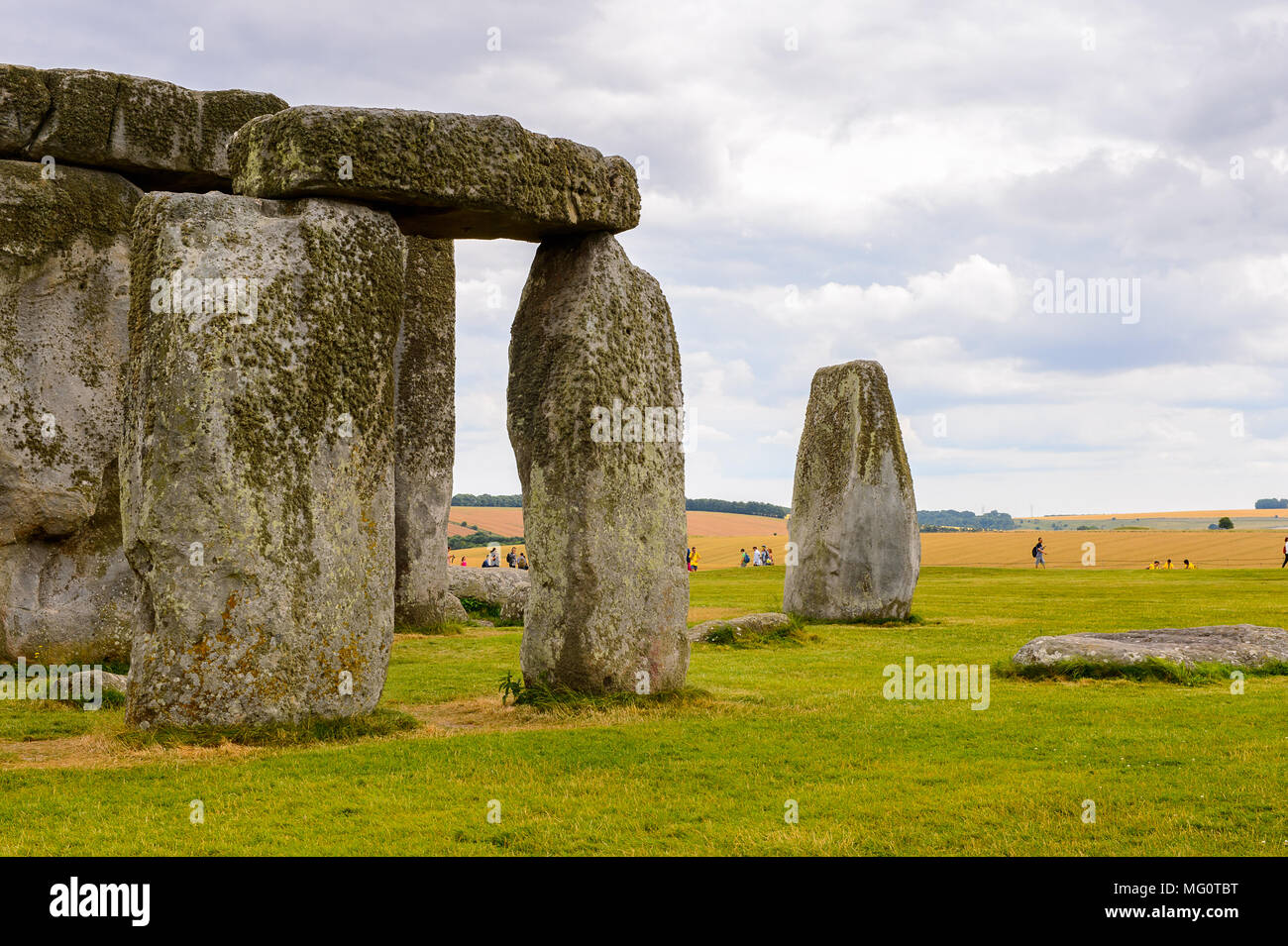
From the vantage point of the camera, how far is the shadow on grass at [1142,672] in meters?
12.9

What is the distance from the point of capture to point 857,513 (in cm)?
2050

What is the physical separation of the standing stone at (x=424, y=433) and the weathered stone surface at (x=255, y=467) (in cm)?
974

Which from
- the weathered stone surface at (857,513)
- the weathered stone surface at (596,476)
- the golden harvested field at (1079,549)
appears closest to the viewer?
the weathered stone surface at (596,476)

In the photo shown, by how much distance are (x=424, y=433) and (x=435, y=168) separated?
10.4m

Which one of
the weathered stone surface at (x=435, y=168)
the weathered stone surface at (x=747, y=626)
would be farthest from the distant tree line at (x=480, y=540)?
the weathered stone surface at (x=435, y=168)

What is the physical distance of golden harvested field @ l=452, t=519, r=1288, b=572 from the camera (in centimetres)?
4841

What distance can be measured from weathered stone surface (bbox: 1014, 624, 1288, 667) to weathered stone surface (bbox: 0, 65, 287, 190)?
11206 mm

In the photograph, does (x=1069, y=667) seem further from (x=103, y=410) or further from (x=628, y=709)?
(x=103, y=410)

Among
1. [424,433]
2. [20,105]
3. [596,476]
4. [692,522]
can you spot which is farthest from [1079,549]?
[20,105]

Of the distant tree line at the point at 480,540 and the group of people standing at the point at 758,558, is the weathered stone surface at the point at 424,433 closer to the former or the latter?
the group of people standing at the point at 758,558

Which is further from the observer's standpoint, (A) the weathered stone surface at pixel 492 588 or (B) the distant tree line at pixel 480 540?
(B) the distant tree line at pixel 480 540

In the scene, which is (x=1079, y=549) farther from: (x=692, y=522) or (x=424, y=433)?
(x=424, y=433)

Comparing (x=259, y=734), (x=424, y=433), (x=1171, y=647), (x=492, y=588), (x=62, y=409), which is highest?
(x=424, y=433)

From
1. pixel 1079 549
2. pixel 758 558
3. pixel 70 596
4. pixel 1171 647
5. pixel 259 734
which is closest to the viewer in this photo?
pixel 259 734
